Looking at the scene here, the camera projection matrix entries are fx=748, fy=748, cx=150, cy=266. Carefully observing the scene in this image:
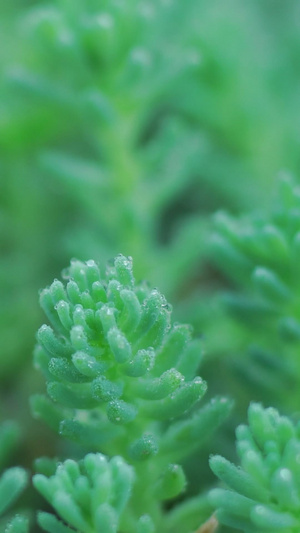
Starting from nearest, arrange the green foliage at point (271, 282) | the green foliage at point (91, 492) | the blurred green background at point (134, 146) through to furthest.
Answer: the green foliage at point (91, 492), the green foliage at point (271, 282), the blurred green background at point (134, 146)

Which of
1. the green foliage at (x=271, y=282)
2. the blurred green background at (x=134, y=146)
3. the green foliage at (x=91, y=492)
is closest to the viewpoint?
the green foliage at (x=91, y=492)

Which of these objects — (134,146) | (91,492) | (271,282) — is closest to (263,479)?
A: (91,492)

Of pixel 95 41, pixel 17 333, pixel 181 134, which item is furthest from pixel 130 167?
pixel 17 333

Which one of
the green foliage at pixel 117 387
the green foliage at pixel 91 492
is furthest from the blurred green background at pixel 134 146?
the green foliage at pixel 91 492

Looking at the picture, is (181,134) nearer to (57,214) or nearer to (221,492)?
(57,214)

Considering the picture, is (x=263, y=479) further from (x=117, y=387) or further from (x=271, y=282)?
(x=271, y=282)

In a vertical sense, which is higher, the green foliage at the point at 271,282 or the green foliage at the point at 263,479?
the green foliage at the point at 271,282

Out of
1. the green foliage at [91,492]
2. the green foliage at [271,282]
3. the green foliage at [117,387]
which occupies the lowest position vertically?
the green foliage at [91,492]

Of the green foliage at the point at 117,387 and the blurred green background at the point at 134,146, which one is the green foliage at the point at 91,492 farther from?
the blurred green background at the point at 134,146
